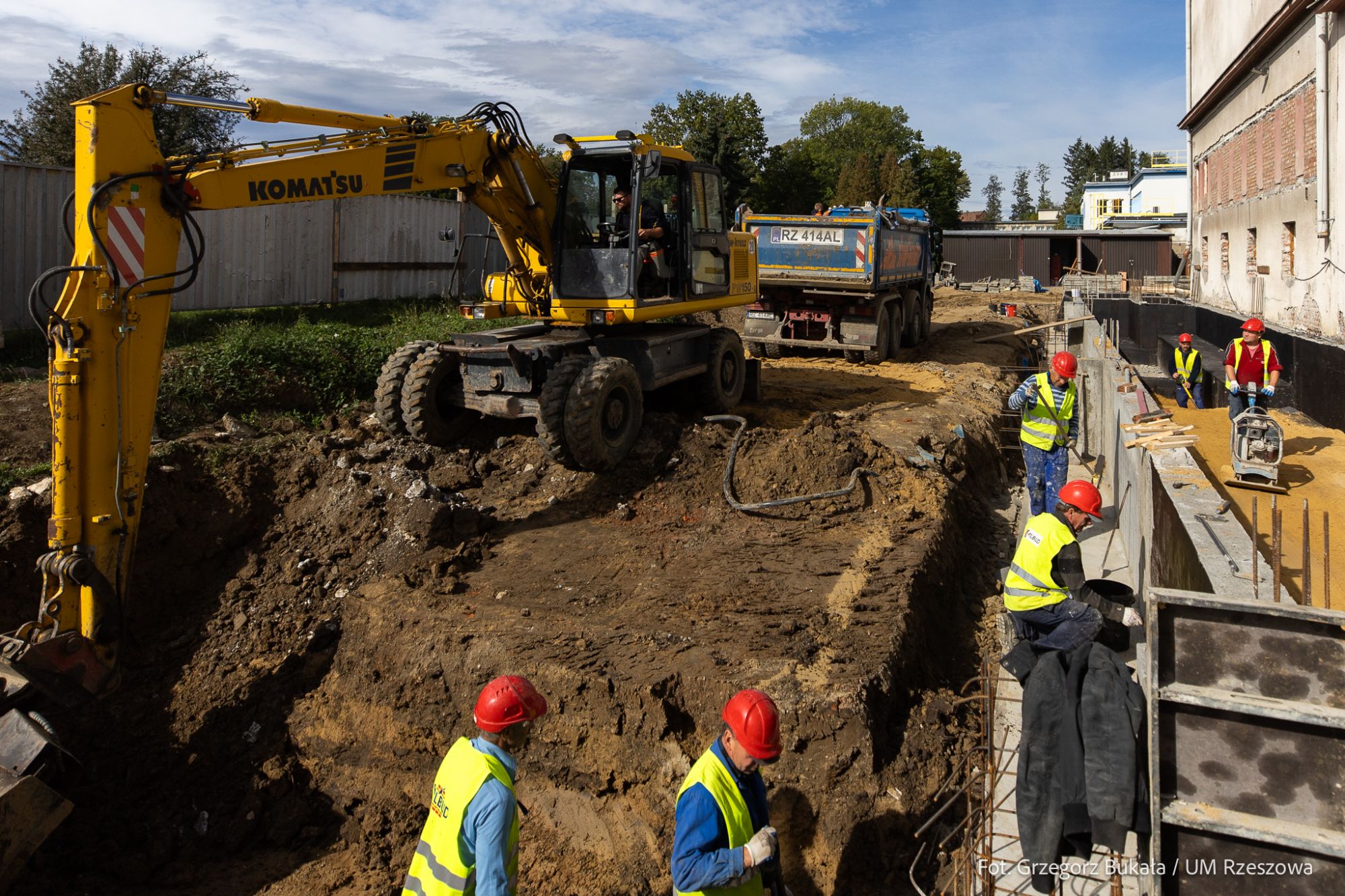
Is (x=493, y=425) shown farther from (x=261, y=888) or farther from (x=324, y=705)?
(x=261, y=888)

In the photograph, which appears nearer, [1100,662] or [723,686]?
→ [1100,662]

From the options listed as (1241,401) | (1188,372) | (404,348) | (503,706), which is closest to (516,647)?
(503,706)

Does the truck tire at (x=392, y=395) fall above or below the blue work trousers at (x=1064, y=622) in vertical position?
above

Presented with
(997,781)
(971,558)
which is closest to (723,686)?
(997,781)

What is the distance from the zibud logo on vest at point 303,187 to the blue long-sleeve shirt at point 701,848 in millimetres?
5120

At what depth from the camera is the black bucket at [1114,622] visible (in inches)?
199

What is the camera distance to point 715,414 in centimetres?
1111

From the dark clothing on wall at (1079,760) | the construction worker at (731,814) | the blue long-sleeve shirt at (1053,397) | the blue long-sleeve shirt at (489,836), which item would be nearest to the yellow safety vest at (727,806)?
the construction worker at (731,814)

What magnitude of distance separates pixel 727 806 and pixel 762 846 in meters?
0.18

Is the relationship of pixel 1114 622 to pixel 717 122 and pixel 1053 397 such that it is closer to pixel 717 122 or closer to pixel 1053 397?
pixel 1053 397

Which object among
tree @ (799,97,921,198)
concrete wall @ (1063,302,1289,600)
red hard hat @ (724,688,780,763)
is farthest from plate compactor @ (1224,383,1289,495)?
tree @ (799,97,921,198)

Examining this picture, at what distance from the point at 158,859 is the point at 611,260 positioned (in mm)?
6181

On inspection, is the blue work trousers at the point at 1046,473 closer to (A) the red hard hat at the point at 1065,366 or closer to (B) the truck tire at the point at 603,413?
(A) the red hard hat at the point at 1065,366

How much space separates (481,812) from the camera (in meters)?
3.36
